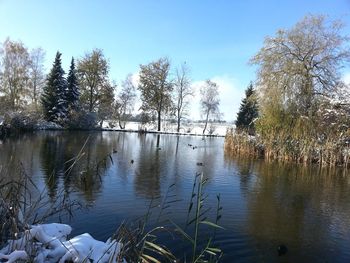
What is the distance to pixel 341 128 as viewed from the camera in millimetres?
19000

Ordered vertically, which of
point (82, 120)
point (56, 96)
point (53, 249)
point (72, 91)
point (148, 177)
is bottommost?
point (148, 177)

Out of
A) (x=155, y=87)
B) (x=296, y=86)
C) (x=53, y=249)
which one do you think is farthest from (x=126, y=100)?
(x=53, y=249)

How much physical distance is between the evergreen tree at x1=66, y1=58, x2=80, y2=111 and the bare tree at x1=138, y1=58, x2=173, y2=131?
30.9ft

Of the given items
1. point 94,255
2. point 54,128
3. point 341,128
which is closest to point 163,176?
point 94,255

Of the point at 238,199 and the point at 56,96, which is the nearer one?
the point at 238,199

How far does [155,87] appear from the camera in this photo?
152 feet

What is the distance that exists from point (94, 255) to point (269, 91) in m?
21.1

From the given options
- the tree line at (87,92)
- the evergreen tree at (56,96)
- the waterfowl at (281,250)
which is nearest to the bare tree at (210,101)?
the tree line at (87,92)

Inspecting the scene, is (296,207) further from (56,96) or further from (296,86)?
(56,96)

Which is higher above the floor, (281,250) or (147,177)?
(147,177)

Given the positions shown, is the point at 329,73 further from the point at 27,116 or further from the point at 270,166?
the point at 27,116

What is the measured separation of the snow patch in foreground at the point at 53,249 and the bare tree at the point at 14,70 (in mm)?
37926

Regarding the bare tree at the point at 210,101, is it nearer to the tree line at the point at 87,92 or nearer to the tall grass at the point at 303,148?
the tree line at the point at 87,92

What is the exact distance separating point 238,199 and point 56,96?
31.3 metres
